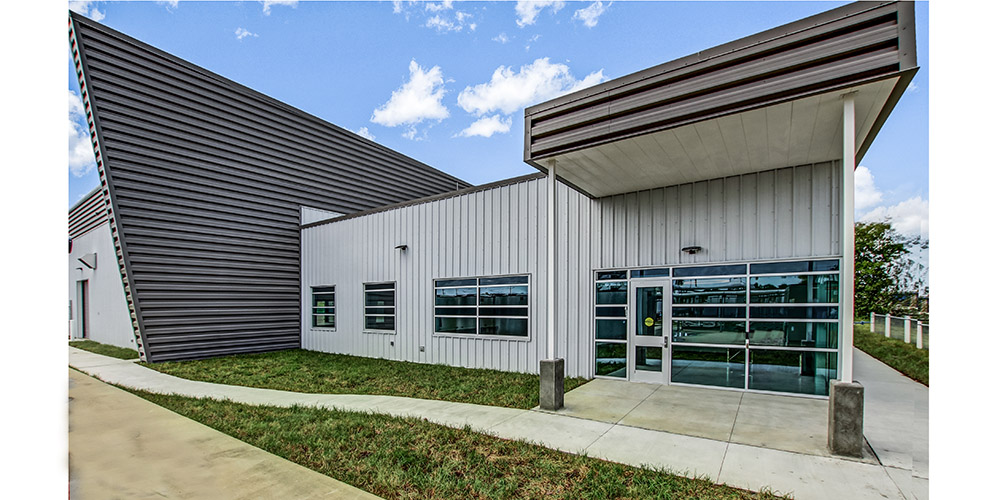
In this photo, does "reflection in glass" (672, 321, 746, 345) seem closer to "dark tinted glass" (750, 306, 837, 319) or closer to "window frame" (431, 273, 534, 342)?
"dark tinted glass" (750, 306, 837, 319)

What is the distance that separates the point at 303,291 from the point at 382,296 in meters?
4.24

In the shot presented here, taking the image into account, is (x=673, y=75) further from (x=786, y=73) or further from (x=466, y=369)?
(x=466, y=369)

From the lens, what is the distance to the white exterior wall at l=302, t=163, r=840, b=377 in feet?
23.9

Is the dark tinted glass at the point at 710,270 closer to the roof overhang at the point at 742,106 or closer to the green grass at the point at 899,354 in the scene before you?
the roof overhang at the point at 742,106

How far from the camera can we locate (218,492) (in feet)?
12.3

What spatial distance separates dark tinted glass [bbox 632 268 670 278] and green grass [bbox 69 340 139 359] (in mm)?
14222

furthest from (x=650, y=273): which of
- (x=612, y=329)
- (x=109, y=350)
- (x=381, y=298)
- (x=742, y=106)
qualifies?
(x=109, y=350)

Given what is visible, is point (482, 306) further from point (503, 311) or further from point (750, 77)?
point (750, 77)

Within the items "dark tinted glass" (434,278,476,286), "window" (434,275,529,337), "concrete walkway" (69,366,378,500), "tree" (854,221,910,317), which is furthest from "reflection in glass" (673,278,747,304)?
"tree" (854,221,910,317)

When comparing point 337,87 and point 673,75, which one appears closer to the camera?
point 673,75

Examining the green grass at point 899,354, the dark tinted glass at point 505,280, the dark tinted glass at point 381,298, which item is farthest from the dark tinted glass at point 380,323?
the green grass at point 899,354

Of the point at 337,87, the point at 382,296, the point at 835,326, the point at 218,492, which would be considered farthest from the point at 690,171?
the point at 337,87

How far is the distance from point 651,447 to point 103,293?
2102 cm

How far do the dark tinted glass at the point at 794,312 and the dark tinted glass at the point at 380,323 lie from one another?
886 centimetres
